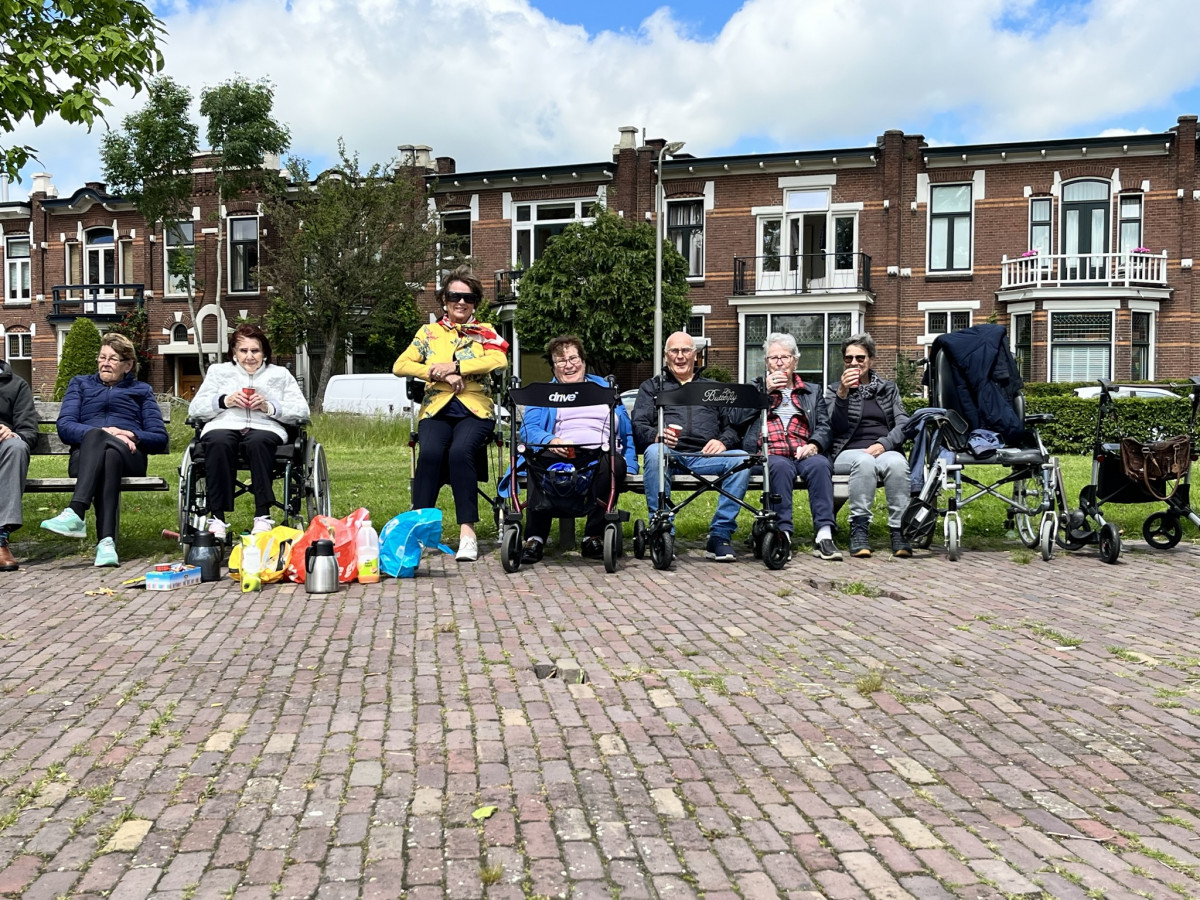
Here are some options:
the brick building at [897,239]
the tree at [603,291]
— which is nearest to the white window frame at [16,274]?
the brick building at [897,239]

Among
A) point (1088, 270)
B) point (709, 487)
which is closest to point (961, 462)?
point (709, 487)

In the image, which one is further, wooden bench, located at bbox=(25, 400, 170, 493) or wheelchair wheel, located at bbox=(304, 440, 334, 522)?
wheelchair wheel, located at bbox=(304, 440, 334, 522)

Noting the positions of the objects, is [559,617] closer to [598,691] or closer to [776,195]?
[598,691]

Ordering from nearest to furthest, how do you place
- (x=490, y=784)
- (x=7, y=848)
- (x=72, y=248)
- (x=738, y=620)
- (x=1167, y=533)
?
(x=7, y=848) → (x=490, y=784) → (x=738, y=620) → (x=1167, y=533) → (x=72, y=248)

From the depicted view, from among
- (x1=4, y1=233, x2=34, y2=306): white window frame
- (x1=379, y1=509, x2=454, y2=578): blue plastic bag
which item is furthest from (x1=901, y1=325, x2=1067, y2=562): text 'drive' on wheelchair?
(x1=4, y1=233, x2=34, y2=306): white window frame

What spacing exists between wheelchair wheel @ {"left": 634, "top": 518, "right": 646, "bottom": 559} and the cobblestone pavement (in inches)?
57.0

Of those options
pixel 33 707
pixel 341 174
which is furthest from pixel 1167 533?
pixel 341 174

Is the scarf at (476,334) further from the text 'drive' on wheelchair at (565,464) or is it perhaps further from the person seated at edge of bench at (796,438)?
the person seated at edge of bench at (796,438)

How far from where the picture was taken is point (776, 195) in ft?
105

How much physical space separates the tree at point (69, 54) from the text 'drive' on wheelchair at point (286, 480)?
2.68 metres

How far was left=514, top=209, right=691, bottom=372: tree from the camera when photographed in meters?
28.7

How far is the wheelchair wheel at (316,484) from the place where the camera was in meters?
7.55

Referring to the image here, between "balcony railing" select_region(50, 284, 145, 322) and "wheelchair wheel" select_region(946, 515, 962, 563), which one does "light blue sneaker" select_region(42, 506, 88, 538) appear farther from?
"balcony railing" select_region(50, 284, 145, 322)

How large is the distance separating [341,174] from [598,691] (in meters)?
29.8
